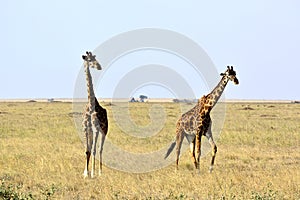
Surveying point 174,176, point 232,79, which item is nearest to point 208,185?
point 174,176

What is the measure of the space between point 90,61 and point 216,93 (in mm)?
3273

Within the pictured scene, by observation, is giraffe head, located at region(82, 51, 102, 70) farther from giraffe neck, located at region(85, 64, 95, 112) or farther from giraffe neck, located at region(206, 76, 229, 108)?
giraffe neck, located at region(206, 76, 229, 108)

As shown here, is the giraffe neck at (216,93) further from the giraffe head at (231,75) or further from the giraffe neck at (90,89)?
the giraffe neck at (90,89)

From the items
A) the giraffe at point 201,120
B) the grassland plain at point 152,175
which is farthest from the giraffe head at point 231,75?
the grassland plain at point 152,175

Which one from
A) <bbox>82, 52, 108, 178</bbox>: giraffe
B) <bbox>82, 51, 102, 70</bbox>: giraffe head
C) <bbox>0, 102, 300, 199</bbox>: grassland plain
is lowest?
<bbox>0, 102, 300, 199</bbox>: grassland plain

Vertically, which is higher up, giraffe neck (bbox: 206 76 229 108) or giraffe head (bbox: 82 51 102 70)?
giraffe head (bbox: 82 51 102 70)

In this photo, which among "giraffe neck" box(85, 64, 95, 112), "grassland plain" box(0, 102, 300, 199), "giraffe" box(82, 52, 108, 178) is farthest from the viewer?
"giraffe neck" box(85, 64, 95, 112)

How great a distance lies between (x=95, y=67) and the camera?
12109 millimetres

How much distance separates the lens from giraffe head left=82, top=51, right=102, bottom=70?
12055 mm

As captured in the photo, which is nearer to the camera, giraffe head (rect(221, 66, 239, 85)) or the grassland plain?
the grassland plain

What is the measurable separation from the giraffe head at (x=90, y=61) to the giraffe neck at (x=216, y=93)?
287 centimetres

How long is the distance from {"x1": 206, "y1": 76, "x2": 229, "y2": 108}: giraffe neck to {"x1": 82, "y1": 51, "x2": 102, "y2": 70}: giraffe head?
Result: 287 centimetres

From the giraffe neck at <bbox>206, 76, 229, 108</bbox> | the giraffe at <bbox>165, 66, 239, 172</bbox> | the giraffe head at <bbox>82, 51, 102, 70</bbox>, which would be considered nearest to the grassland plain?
the giraffe at <bbox>165, 66, 239, 172</bbox>

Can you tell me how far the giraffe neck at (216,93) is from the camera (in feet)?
41.4
